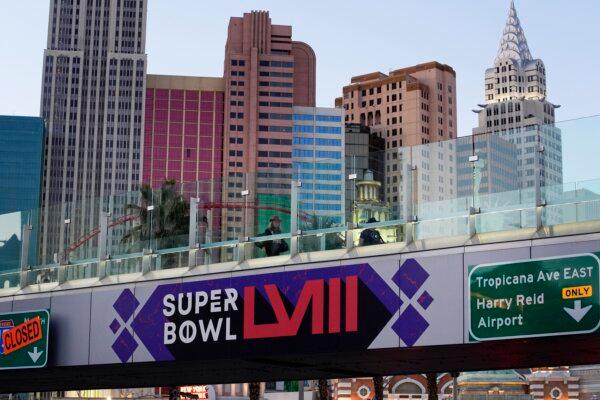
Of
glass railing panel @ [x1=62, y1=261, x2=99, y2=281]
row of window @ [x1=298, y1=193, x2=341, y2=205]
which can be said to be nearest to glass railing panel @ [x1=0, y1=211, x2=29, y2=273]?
glass railing panel @ [x1=62, y1=261, x2=99, y2=281]

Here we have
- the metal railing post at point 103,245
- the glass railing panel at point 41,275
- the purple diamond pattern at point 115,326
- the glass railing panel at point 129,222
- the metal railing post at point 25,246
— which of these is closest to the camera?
the purple diamond pattern at point 115,326

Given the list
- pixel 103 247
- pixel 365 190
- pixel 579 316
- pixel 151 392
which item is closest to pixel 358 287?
pixel 365 190

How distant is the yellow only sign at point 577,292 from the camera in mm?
22438

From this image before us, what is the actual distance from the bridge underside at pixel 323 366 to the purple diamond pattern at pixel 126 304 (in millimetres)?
1681

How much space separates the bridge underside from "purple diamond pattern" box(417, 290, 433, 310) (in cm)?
113

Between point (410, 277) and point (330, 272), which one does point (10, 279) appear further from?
point (410, 277)

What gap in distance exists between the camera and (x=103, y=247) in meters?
33.4

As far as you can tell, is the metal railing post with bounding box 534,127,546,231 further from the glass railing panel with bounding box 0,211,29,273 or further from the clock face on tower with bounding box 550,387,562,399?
the clock face on tower with bounding box 550,387,562,399

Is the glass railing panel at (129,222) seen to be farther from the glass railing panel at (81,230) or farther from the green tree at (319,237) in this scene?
the green tree at (319,237)

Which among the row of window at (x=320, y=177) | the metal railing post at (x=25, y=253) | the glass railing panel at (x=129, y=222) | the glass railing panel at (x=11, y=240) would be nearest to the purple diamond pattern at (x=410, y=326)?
the row of window at (x=320, y=177)

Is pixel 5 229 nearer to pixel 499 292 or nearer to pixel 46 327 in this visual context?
pixel 46 327

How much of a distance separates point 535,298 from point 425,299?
2.85 metres

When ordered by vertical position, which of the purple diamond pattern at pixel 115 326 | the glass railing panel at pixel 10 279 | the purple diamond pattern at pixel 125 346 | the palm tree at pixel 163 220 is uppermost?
the palm tree at pixel 163 220

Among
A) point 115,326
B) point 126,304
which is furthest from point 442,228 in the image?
point 115,326
